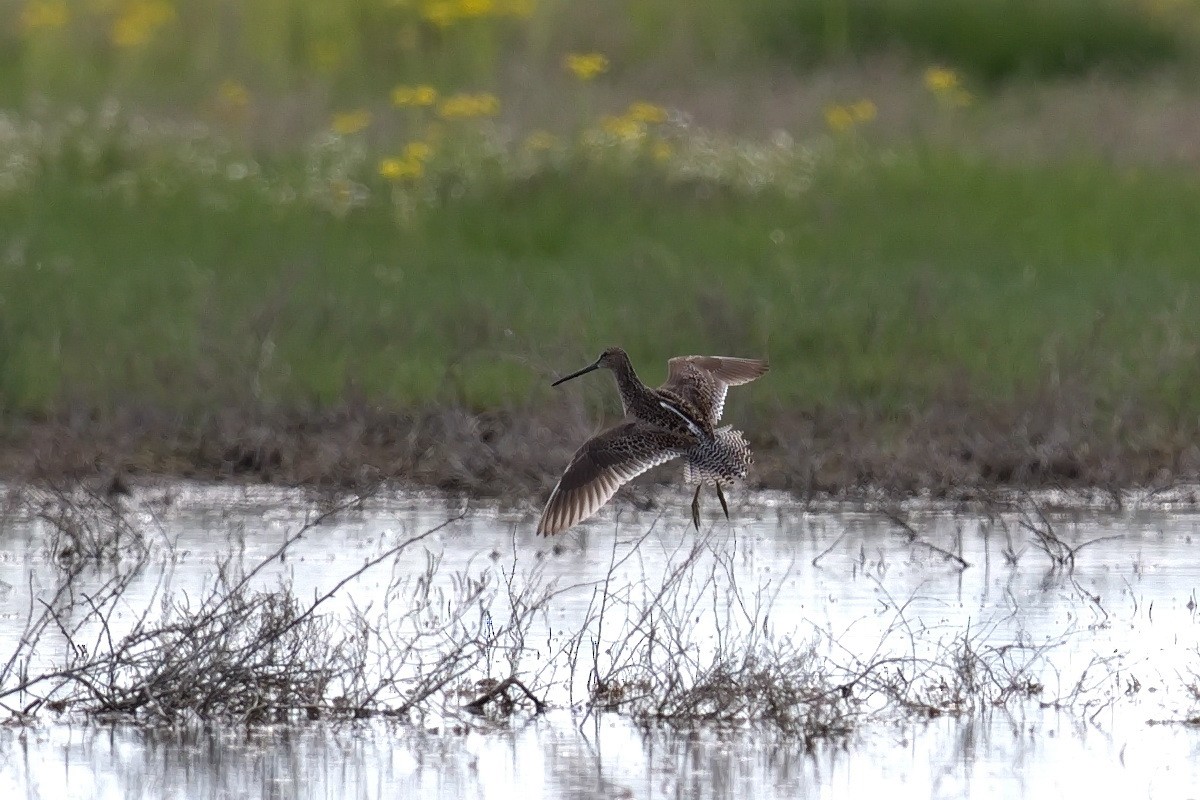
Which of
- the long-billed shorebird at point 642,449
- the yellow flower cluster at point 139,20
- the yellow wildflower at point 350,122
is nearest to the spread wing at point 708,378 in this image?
the long-billed shorebird at point 642,449

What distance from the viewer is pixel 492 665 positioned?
25.5ft

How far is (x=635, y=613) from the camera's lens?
838cm

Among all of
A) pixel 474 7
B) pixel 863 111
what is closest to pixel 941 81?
pixel 863 111

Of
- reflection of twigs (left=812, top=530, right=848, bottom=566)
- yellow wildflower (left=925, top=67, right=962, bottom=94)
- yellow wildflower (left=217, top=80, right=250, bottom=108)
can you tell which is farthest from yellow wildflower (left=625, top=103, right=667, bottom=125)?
reflection of twigs (left=812, top=530, right=848, bottom=566)

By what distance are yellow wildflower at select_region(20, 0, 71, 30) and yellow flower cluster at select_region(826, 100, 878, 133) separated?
664cm

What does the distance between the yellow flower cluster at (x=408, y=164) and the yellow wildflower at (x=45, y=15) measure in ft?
16.8

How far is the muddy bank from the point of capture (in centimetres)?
1091

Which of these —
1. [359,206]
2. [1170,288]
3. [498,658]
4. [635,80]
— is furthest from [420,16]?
[498,658]

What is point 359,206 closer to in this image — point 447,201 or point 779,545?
point 447,201

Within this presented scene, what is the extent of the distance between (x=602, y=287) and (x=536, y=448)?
11.8 feet

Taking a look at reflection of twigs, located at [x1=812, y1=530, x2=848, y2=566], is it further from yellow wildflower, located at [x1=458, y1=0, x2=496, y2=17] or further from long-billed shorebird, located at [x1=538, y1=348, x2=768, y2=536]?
yellow wildflower, located at [x1=458, y1=0, x2=496, y2=17]

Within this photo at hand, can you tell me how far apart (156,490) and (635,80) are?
11.3 meters

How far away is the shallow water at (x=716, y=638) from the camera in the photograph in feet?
21.3

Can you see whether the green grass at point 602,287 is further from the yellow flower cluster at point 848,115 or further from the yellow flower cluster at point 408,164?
the yellow flower cluster at point 848,115
